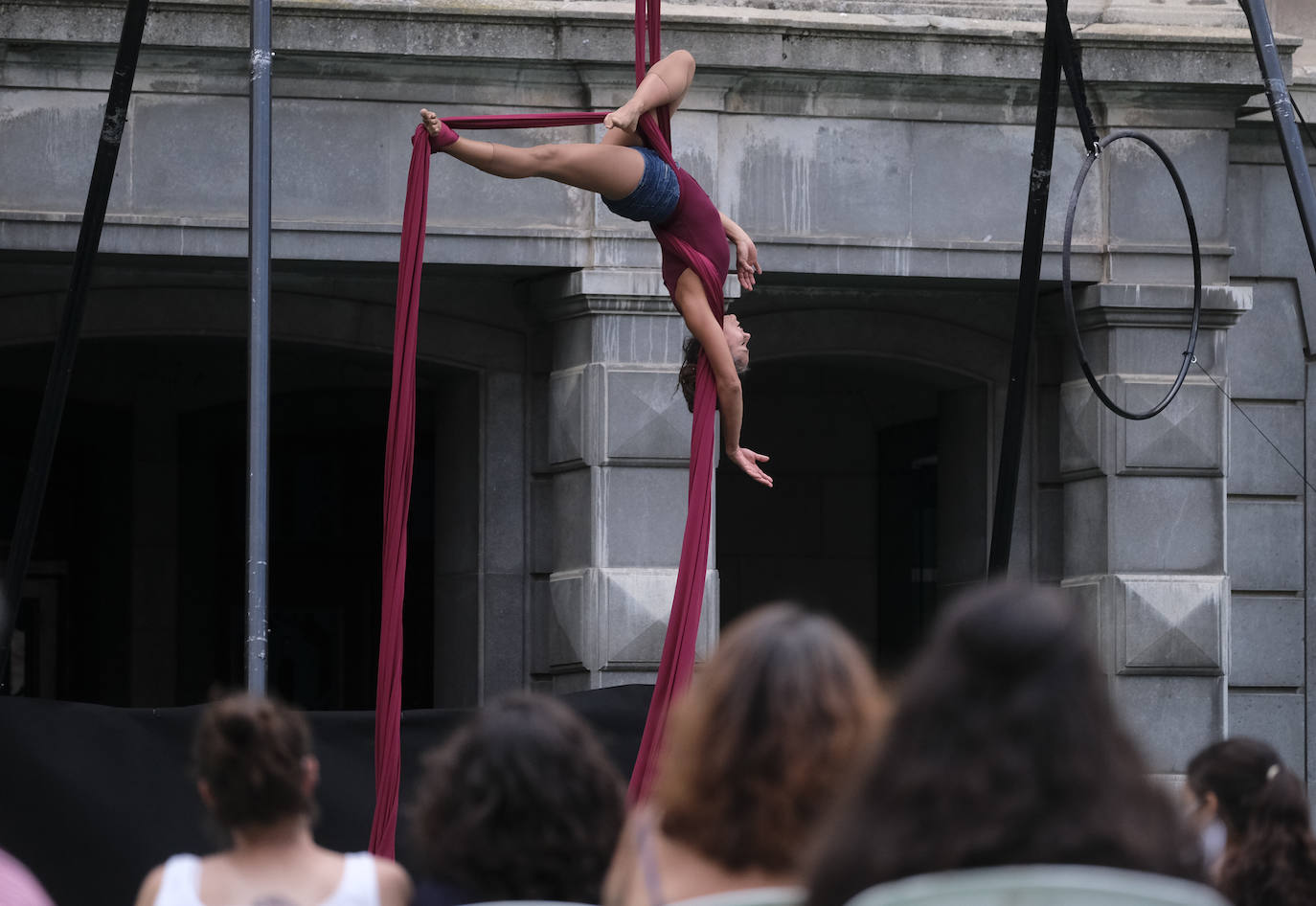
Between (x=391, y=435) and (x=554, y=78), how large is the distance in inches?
119

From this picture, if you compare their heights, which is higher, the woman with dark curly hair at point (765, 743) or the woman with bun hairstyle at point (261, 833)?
the woman with dark curly hair at point (765, 743)

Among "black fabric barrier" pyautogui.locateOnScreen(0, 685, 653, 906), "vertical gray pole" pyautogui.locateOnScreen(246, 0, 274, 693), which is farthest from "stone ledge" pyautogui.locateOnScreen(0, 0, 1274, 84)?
"black fabric barrier" pyautogui.locateOnScreen(0, 685, 653, 906)

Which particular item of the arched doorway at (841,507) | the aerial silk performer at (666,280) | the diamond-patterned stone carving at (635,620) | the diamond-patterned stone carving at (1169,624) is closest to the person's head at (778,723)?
the aerial silk performer at (666,280)

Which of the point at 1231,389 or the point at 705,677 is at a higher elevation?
the point at 1231,389

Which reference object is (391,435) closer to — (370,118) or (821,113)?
(370,118)

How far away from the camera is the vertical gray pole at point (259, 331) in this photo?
5930 mm

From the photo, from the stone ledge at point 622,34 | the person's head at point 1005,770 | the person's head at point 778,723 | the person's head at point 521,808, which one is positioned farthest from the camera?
the stone ledge at point 622,34

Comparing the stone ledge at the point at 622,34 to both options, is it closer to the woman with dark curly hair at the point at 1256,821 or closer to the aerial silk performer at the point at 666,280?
the aerial silk performer at the point at 666,280

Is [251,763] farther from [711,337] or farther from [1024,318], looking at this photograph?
[1024,318]

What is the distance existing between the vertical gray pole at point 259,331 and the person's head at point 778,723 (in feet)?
11.8

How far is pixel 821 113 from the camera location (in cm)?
893

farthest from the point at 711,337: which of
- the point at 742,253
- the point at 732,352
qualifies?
the point at 742,253

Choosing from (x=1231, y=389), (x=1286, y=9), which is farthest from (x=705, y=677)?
(x=1286, y=9)

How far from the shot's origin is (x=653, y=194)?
6.47 meters
